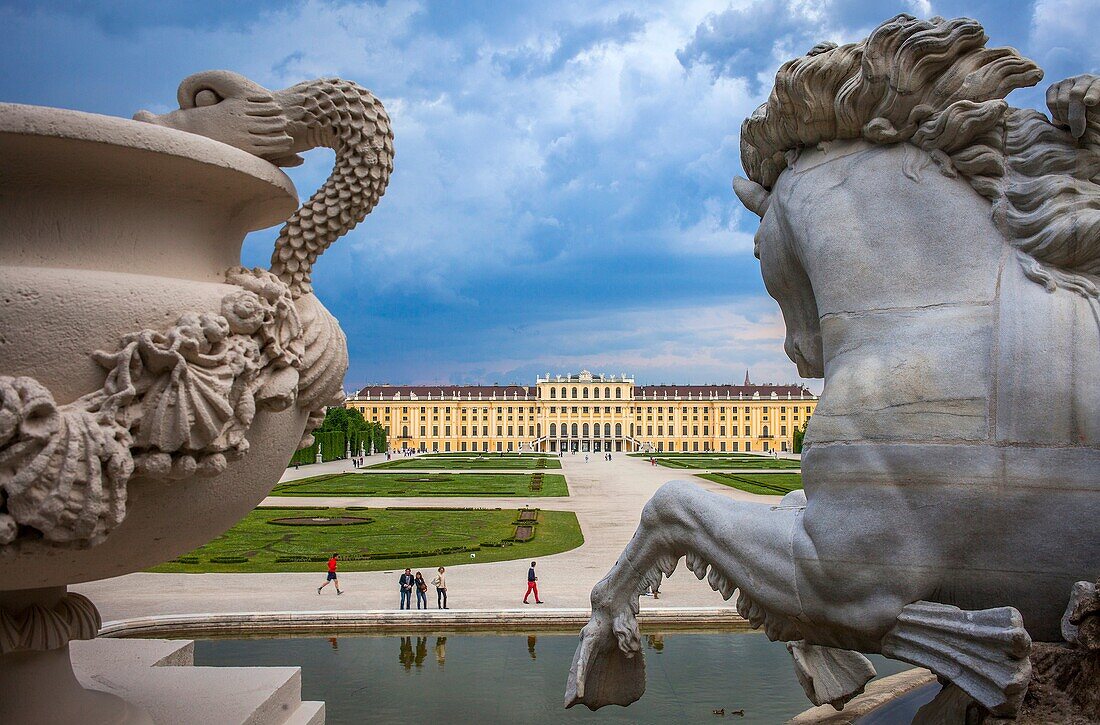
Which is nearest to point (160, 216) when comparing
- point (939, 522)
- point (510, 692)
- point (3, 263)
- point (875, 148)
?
point (3, 263)

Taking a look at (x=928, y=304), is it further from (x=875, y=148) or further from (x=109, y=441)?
(x=109, y=441)

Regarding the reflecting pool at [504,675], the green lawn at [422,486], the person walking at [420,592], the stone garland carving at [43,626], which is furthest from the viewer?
the green lawn at [422,486]

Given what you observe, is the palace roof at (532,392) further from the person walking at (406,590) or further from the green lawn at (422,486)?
the person walking at (406,590)

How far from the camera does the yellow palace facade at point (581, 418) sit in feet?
334

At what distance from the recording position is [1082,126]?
218cm

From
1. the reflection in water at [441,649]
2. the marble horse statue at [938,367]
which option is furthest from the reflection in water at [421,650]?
the marble horse statue at [938,367]

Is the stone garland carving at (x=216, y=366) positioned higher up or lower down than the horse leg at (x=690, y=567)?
higher up

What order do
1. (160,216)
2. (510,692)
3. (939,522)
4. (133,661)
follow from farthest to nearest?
1. (510,692)
2. (133,661)
3. (160,216)
4. (939,522)

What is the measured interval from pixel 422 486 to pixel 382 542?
647 inches

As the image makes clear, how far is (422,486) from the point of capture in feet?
106

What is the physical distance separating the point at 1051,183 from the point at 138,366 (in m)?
2.39

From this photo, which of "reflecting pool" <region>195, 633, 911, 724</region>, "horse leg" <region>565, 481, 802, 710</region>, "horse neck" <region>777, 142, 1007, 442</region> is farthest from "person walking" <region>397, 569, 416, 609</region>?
"horse neck" <region>777, 142, 1007, 442</region>

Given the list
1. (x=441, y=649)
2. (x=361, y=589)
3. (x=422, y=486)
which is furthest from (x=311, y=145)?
(x=422, y=486)

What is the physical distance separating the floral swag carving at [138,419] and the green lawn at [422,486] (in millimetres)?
23017
